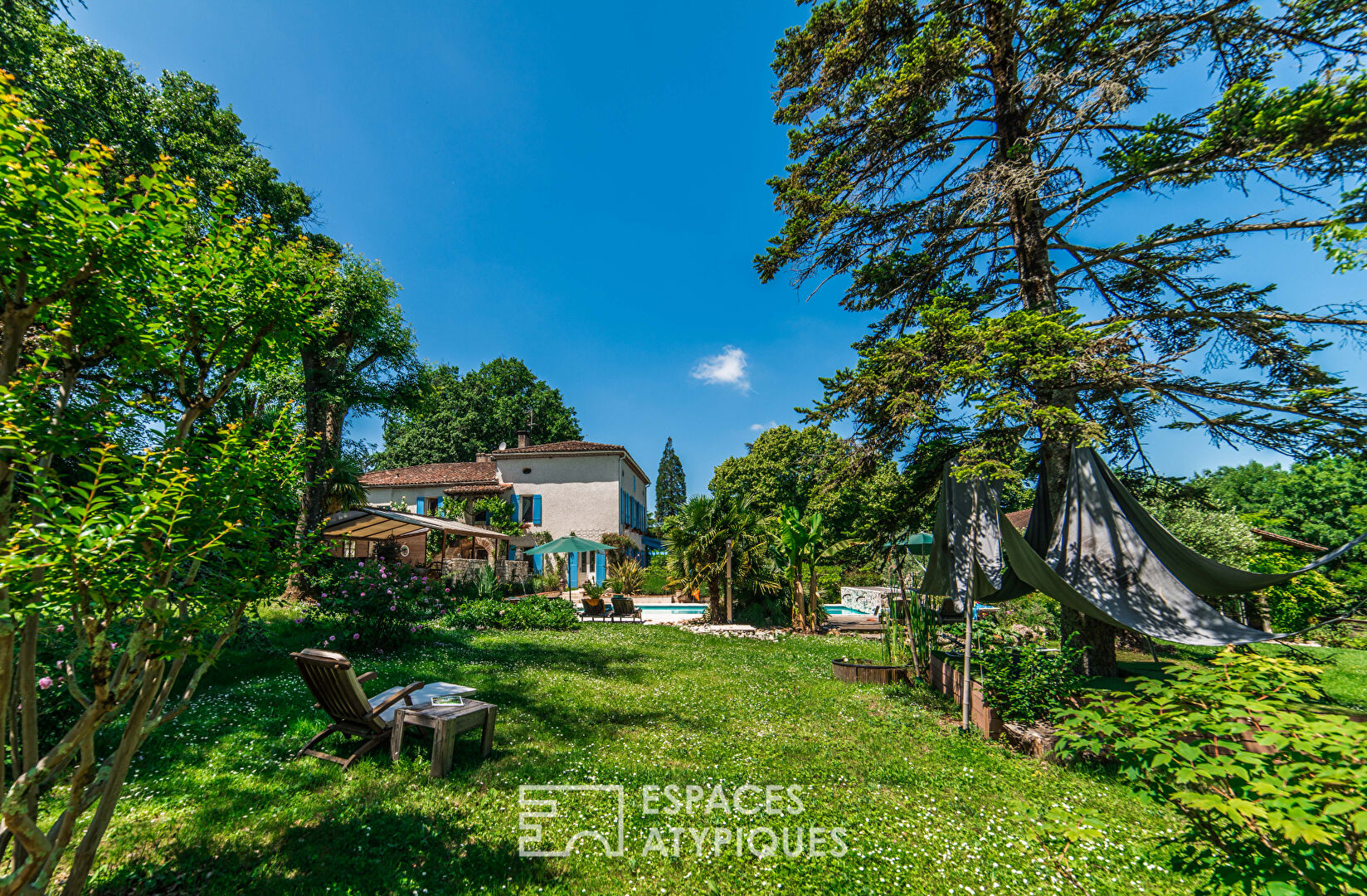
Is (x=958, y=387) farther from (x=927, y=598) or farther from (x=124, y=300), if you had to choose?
(x=124, y=300)

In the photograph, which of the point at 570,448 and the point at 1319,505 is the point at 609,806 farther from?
the point at 1319,505

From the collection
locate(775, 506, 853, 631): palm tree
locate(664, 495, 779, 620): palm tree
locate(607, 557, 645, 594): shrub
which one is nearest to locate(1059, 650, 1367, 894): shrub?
locate(775, 506, 853, 631): palm tree

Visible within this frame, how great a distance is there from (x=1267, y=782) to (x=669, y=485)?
202ft

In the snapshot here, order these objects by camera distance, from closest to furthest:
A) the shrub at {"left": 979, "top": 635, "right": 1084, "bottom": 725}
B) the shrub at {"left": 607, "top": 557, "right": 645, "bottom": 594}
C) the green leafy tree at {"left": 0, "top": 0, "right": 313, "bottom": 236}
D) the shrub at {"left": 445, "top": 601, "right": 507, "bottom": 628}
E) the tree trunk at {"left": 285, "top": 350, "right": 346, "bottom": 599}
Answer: the shrub at {"left": 979, "top": 635, "right": 1084, "bottom": 725}
the green leafy tree at {"left": 0, "top": 0, "right": 313, "bottom": 236}
the shrub at {"left": 445, "top": 601, "right": 507, "bottom": 628}
the tree trunk at {"left": 285, "top": 350, "right": 346, "bottom": 599}
the shrub at {"left": 607, "top": 557, "right": 645, "bottom": 594}

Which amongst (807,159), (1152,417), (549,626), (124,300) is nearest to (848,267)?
→ (807,159)

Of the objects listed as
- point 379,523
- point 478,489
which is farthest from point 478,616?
point 478,489

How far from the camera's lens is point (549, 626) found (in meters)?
13.6

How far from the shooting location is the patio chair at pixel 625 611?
16.7 metres

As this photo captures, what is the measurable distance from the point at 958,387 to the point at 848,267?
376cm

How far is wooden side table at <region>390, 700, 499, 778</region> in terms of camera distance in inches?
176

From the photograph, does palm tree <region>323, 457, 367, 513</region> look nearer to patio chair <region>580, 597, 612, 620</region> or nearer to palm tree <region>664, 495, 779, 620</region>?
patio chair <region>580, 597, 612, 620</region>

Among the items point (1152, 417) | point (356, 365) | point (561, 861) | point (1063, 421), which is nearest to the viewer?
point (561, 861)

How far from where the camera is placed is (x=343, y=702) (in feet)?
15.0

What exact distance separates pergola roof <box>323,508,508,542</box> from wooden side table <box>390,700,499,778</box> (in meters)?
9.74
